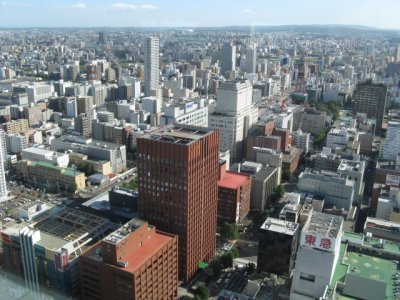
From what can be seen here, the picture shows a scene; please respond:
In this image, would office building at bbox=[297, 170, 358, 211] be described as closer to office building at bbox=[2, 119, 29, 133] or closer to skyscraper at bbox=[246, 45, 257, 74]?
office building at bbox=[2, 119, 29, 133]

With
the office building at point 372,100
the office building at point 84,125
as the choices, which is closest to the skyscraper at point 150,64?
the office building at point 84,125

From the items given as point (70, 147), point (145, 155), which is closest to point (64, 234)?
point (145, 155)

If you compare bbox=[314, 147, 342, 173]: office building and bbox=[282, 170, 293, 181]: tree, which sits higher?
bbox=[314, 147, 342, 173]: office building

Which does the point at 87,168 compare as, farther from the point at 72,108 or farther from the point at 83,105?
the point at 83,105

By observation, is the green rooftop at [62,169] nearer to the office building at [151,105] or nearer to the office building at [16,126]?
the office building at [16,126]

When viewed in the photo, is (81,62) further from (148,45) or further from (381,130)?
(381,130)

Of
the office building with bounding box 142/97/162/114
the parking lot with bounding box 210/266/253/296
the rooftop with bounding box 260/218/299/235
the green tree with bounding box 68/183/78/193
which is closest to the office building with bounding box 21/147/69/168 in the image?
the green tree with bounding box 68/183/78/193
